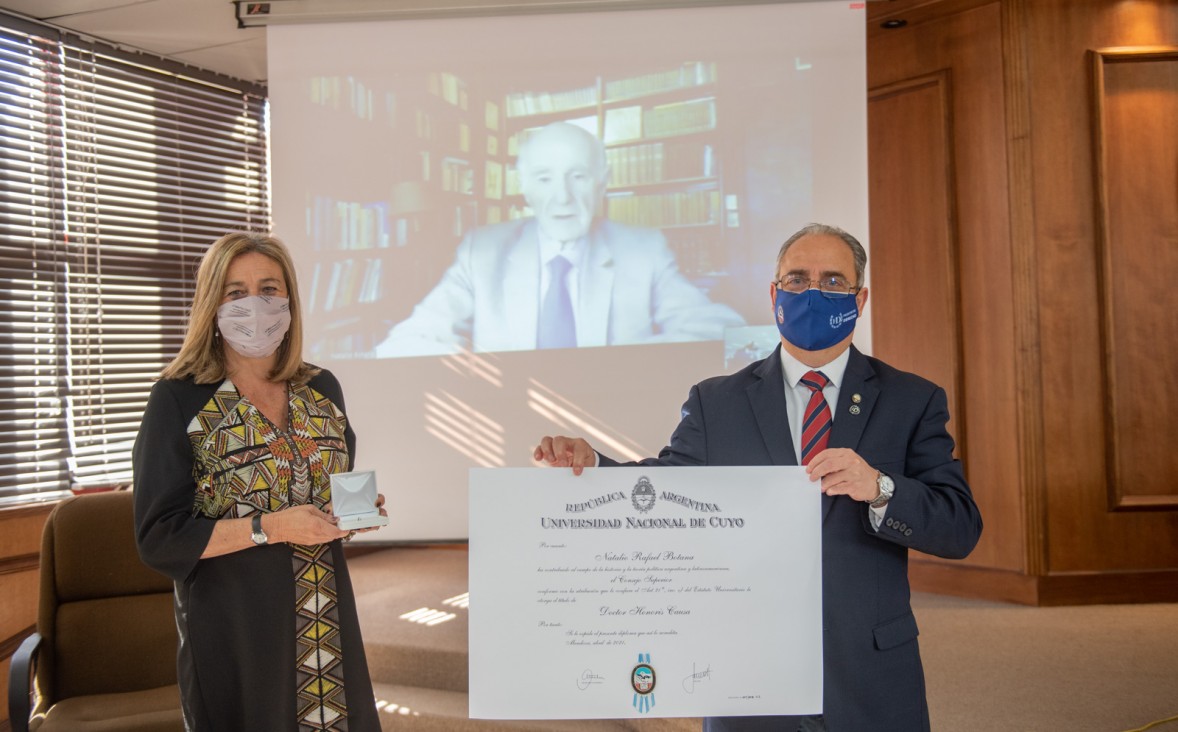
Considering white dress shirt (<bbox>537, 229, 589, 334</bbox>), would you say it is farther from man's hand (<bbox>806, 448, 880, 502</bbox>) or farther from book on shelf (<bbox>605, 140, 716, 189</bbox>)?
man's hand (<bbox>806, 448, 880, 502</bbox>)

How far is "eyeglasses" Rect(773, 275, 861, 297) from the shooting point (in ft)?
5.70

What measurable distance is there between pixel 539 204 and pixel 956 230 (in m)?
2.47

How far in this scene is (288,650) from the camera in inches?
80.5

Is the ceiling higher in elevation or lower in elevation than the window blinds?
higher

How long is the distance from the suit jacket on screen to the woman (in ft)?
6.92

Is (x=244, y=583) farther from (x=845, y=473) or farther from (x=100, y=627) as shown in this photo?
(x=845, y=473)

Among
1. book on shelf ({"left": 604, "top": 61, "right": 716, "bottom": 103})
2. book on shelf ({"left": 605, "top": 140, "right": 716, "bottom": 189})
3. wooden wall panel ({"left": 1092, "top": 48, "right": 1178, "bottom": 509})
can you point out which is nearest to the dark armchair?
book on shelf ({"left": 605, "top": 140, "right": 716, "bottom": 189})

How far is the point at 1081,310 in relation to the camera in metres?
4.95

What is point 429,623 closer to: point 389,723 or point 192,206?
point 389,723

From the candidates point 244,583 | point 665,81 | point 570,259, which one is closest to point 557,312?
point 570,259

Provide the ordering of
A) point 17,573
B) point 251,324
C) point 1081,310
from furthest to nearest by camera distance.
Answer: point 1081,310, point 17,573, point 251,324

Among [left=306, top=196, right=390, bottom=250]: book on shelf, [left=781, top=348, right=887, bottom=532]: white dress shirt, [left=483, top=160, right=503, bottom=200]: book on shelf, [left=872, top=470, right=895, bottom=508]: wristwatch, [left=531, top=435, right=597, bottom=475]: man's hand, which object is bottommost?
[left=872, top=470, right=895, bottom=508]: wristwatch

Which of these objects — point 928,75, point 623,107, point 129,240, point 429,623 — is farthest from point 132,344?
point 928,75

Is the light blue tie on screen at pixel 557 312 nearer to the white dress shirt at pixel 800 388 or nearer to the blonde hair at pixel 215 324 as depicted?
the blonde hair at pixel 215 324
